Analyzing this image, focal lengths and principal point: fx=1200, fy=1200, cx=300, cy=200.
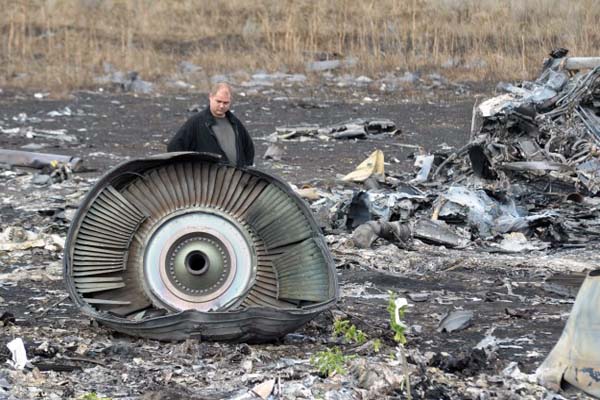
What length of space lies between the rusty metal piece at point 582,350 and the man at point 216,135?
3101 millimetres

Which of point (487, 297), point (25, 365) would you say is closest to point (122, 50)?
point (487, 297)

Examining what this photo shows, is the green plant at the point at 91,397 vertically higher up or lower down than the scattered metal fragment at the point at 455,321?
higher up

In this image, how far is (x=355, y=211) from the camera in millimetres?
12477

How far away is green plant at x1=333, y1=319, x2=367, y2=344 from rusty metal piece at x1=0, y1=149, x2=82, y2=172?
9213 mm

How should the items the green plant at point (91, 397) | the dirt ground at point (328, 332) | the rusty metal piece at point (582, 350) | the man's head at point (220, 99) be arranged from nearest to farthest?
the rusty metal piece at point (582, 350) < the green plant at point (91, 397) < the dirt ground at point (328, 332) < the man's head at point (220, 99)

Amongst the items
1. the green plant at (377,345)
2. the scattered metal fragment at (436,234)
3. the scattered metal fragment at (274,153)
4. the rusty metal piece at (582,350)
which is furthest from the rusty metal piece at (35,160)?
the rusty metal piece at (582,350)

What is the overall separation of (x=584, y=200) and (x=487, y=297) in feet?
14.2

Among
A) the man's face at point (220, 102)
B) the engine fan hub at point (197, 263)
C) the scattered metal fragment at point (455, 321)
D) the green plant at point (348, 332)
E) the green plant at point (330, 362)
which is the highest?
the man's face at point (220, 102)

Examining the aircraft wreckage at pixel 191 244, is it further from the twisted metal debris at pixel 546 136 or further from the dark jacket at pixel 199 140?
the twisted metal debris at pixel 546 136

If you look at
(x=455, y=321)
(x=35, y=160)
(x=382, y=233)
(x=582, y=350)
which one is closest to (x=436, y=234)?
(x=382, y=233)

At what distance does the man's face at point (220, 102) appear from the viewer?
8.40 m

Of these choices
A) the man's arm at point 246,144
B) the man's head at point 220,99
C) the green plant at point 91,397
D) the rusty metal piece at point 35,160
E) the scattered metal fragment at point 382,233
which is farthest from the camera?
the rusty metal piece at point 35,160

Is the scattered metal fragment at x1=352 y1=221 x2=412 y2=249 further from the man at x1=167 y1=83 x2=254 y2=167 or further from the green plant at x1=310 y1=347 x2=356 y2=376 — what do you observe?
the green plant at x1=310 y1=347 x2=356 y2=376

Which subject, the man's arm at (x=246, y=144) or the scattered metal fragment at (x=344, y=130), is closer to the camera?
→ the man's arm at (x=246, y=144)
